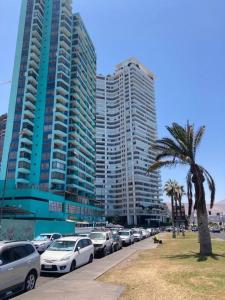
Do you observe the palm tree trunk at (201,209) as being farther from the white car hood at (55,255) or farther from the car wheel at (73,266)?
the white car hood at (55,255)

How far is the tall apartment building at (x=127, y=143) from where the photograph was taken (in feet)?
505

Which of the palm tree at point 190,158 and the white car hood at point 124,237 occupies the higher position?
the palm tree at point 190,158

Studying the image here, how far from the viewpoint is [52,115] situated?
277 ft

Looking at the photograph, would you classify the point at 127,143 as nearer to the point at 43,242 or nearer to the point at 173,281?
the point at 43,242

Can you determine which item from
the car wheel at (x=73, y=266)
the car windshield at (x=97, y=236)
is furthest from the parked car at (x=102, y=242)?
the car wheel at (x=73, y=266)

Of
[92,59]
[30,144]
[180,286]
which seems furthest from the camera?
[92,59]

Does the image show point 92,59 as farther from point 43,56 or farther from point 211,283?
point 211,283

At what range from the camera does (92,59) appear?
11838 centimetres

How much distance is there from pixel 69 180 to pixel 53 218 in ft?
62.8

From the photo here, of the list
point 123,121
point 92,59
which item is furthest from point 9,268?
point 123,121

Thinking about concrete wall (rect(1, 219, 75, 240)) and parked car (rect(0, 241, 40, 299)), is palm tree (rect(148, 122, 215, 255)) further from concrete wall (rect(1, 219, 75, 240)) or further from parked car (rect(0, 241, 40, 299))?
concrete wall (rect(1, 219, 75, 240))

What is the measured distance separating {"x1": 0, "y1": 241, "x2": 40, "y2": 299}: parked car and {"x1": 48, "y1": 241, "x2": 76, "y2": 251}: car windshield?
439 cm

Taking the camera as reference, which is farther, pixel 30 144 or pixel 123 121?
pixel 123 121

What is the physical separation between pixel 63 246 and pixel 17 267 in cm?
631
